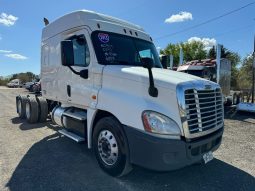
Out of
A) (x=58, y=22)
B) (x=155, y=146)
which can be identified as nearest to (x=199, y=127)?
(x=155, y=146)

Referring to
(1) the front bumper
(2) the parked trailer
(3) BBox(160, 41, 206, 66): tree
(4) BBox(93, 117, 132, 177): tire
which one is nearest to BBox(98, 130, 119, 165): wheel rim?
(4) BBox(93, 117, 132, 177): tire

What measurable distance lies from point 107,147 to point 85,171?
0.70 meters

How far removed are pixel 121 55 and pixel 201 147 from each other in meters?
2.35

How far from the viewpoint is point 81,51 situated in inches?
208

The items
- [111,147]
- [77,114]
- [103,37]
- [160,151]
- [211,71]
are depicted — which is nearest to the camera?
[160,151]

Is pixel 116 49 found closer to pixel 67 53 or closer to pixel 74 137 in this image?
pixel 67 53

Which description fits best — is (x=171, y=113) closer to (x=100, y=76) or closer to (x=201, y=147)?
(x=201, y=147)

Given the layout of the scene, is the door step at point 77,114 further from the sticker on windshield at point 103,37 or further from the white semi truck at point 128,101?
the sticker on windshield at point 103,37

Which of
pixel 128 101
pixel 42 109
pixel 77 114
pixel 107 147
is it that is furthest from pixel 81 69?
pixel 42 109

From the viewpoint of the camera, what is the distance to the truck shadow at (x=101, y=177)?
4.15 m

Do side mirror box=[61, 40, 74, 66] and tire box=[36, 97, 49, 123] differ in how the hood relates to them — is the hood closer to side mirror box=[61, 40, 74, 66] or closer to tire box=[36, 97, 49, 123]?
side mirror box=[61, 40, 74, 66]

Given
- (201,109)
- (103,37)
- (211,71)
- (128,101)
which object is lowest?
(201,109)

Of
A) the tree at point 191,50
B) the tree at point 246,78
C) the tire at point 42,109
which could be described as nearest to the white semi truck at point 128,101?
the tire at point 42,109

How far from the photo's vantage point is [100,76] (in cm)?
480
